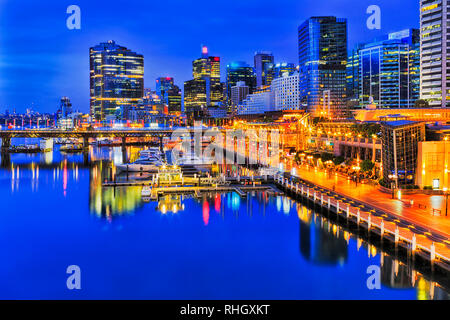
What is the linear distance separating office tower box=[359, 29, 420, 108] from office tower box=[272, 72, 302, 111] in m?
27.7

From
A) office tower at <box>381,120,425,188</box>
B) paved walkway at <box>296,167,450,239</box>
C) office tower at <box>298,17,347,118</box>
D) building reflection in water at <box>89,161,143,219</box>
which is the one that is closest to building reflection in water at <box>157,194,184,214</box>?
building reflection in water at <box>89,161,143,219</box>

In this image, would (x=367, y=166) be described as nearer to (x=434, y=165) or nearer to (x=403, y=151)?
(x=403, y=151)

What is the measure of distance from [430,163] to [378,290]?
66.6 feet

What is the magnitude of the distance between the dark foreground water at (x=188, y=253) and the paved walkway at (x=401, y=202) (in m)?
3.52

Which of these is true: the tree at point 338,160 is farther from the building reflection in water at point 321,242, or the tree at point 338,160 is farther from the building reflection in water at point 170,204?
the building reflection in water at point 170,204

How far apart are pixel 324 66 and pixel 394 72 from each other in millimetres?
25429

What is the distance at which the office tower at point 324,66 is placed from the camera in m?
166

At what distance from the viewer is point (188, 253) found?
2914cm

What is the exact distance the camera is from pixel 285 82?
190 metres

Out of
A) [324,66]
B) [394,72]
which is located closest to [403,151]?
[324,66]

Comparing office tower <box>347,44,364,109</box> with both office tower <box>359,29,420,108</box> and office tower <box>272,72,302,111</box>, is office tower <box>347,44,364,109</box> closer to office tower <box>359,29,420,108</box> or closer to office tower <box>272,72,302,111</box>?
office tower <box>359,29,420,108</box>

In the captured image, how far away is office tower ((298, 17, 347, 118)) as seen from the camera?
166 metres
